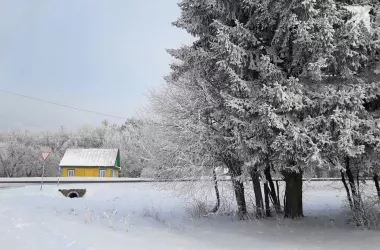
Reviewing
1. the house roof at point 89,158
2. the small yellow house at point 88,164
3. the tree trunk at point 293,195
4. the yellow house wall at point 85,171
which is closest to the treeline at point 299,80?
the tree trunk at point 293,195

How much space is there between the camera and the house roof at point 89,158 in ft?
160

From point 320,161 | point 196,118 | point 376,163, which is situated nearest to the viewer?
point 320,161

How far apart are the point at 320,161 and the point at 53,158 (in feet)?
203

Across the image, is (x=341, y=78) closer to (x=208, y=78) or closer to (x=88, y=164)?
(x=208, y=78)

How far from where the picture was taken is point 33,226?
8766 mm

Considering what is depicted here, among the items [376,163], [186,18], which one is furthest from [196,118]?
[376,163]

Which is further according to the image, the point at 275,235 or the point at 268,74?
the point at 275,235

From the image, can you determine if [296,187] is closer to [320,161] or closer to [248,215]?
[248,215]

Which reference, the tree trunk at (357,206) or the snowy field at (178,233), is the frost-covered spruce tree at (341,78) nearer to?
the tree trunk at (357,206)

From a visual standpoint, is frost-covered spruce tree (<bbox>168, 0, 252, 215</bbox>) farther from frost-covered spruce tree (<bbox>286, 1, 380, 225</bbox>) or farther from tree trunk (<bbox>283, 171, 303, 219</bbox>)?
frost-covered spruce tree (<bbox>286, 1, 380, 225</bbox>)

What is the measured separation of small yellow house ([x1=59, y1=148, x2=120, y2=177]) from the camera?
160 ft

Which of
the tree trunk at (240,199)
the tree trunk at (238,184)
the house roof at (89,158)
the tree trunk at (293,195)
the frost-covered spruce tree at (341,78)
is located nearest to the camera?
the frost-covered spruce tree at (341,78)

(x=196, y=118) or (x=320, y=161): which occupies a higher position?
(x=196, y=118)

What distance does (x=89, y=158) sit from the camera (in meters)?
49.6
